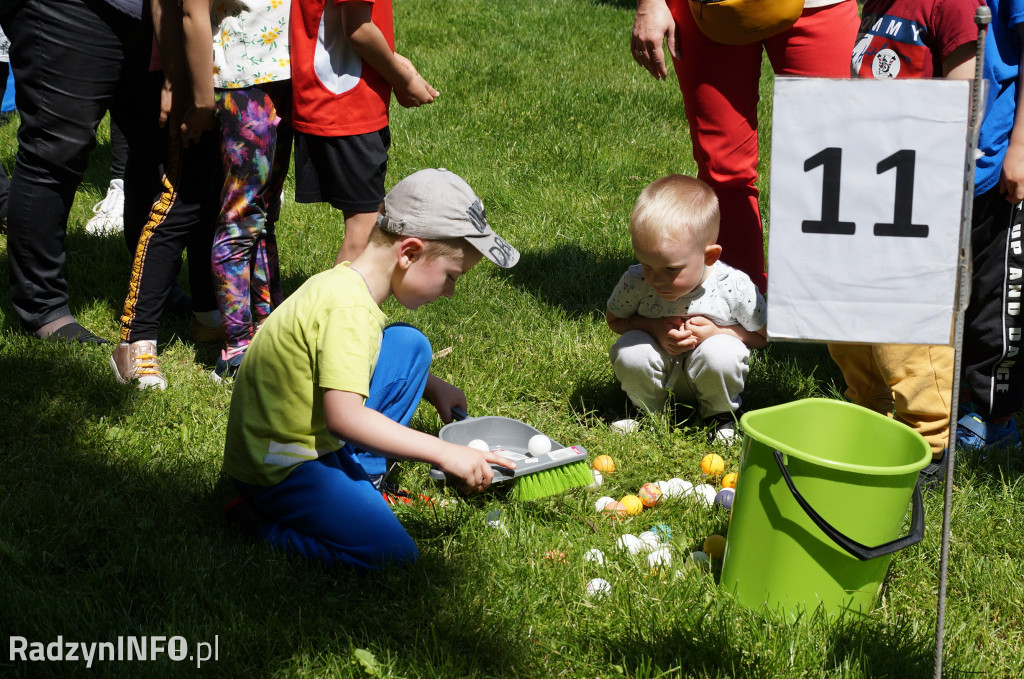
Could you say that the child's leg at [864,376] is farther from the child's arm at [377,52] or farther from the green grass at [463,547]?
the child's arm at [377,52]

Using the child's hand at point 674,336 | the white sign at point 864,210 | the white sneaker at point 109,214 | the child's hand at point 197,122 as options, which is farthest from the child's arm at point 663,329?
the white sneaker at point 109,214

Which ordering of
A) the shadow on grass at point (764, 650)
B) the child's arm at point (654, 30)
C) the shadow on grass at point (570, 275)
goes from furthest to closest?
the shadow on grass at point (570, 275), the child's arm at point (654, 30), the shadow on grass at point (764, 650)

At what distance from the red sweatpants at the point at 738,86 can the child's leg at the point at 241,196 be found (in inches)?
58.1

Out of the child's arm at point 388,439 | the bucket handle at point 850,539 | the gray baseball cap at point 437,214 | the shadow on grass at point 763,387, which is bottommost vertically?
the shadow on grass at point 763,387

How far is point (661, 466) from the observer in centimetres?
286

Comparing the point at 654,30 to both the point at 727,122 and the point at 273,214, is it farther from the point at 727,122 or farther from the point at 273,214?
the point at 273,214

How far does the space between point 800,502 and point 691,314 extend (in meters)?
1.13

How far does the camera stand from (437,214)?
2281 millimetres

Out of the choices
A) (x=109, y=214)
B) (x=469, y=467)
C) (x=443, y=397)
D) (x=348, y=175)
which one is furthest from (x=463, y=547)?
(x=109, y=214)

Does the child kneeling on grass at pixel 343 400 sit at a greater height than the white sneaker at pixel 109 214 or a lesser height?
greater

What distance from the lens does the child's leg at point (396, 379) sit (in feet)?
8.32

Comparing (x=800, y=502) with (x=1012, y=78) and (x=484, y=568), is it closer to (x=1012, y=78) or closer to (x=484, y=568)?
(x=484, y=568)

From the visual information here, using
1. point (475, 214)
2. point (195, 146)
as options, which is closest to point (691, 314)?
point (475, 214)

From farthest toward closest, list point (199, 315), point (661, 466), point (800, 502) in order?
point (199, 315), point (661, 466), point (800, 502)
